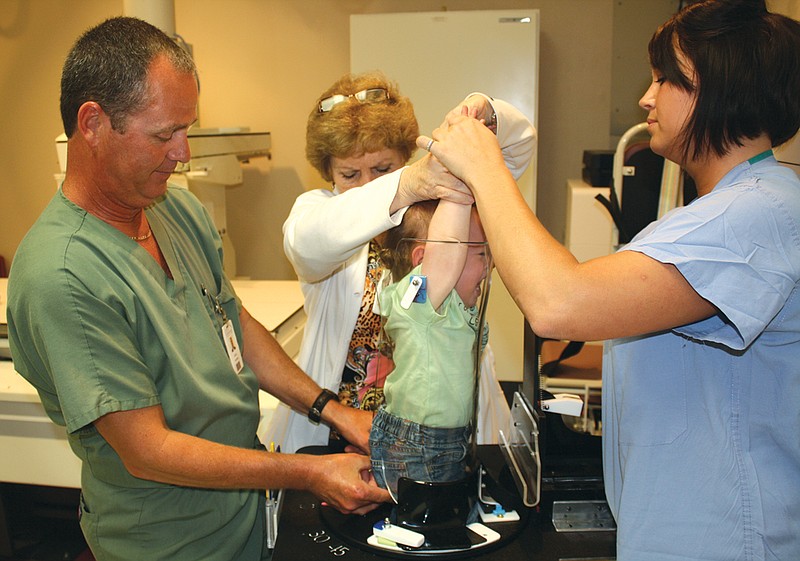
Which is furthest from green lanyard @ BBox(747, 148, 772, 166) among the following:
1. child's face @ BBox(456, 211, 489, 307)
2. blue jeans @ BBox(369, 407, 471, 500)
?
blue jeans @ BBox(369, 407, 471, 500)

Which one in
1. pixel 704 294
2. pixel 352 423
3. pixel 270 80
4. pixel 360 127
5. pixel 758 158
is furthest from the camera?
pixel 270 80

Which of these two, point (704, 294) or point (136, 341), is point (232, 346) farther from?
point (704, 294)

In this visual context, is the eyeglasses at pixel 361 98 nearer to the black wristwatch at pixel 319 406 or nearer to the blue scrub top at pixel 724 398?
the black wristwatch at pixel 319 406

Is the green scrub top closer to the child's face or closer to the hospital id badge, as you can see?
the hospital id badge

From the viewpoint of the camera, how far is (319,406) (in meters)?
1.34

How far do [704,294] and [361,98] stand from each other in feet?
3.03

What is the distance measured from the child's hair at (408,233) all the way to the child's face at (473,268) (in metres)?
0.08

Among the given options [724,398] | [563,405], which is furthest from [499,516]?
[724,398]

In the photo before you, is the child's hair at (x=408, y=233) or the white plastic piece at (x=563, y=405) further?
the child's hair at (x=408, y=233)

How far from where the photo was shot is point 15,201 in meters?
3.83

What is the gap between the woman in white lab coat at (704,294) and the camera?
0.80 meters

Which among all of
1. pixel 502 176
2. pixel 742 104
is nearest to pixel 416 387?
pixel 502 176

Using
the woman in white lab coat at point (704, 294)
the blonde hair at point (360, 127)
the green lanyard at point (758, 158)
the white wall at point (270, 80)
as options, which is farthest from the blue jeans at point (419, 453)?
the white wall at point (270, 80)

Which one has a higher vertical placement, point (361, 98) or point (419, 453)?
point (361, 98)
